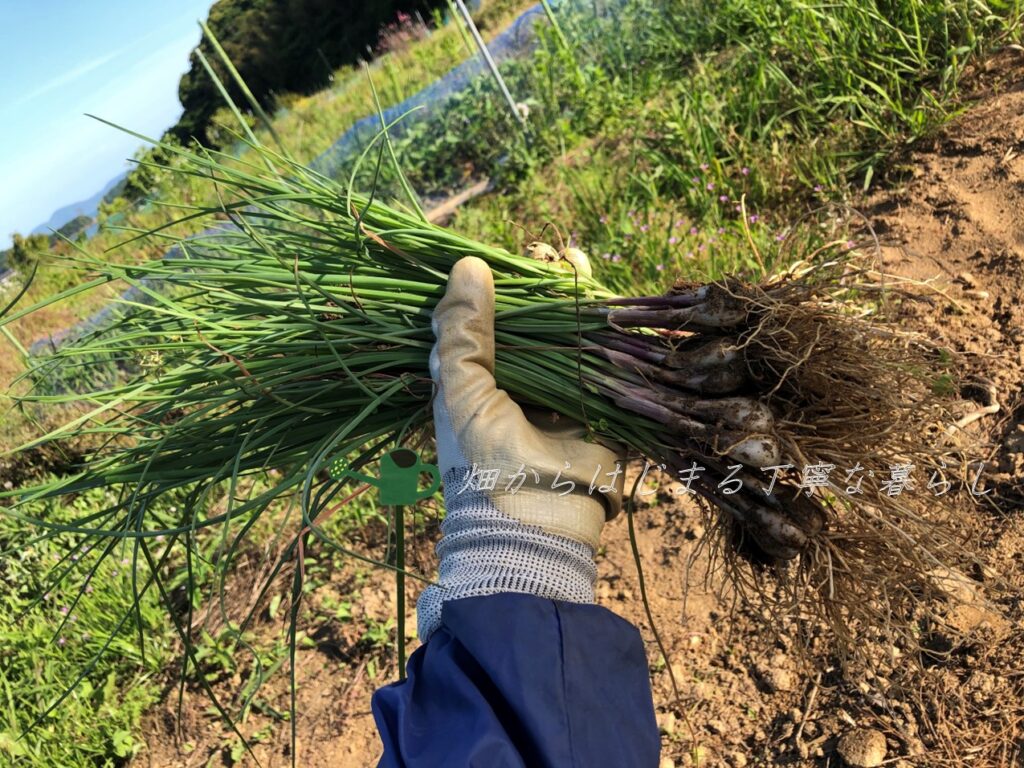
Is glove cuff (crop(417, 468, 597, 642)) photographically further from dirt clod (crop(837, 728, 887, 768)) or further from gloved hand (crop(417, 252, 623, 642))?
dirt clod (crop(837, 728, 887, 768))

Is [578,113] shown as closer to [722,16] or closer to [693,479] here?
[722,16]

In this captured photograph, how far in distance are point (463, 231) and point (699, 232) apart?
4.18 ft

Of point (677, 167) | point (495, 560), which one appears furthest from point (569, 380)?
point (677, 167)

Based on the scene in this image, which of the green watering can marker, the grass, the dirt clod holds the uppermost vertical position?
the green watering can marker

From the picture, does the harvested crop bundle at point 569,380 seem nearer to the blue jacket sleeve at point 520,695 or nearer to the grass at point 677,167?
the grass at point 677,167

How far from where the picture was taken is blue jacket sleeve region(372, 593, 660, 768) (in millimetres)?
910

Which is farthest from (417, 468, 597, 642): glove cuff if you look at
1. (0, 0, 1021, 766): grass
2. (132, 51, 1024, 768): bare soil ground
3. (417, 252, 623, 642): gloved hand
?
(0, 0, 1021, 766): grass

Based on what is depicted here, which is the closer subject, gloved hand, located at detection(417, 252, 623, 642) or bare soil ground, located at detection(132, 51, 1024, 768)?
gloved hand, located at detection(417, 252, 623, 642)

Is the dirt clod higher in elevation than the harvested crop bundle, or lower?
lower

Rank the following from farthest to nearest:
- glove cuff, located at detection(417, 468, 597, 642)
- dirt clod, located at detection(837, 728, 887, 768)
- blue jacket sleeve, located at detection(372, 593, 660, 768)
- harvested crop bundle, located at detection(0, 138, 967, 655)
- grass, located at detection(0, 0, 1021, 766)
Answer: grass, located at detection(0, 0, 1021, 766) < dirt clod, located at detection(837, 728, 887, 768) < harvested crop bundle, located at detection(0, 138, 967, 655) < glove cuff, located at detection(417, 468, 597, 642) < blue jacket sleeve, located at detection(372, 593, 660, 768)

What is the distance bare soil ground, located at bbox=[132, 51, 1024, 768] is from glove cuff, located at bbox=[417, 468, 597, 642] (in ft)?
1.14

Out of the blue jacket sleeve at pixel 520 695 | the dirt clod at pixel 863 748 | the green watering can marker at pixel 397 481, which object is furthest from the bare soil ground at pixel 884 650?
the green watering can marker at pixel 397 481

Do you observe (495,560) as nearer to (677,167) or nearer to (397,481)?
(397,481)

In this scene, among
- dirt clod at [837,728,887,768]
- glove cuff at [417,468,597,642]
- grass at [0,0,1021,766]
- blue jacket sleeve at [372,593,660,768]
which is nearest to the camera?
blue jacket sleeve at [372,593,660,768]
